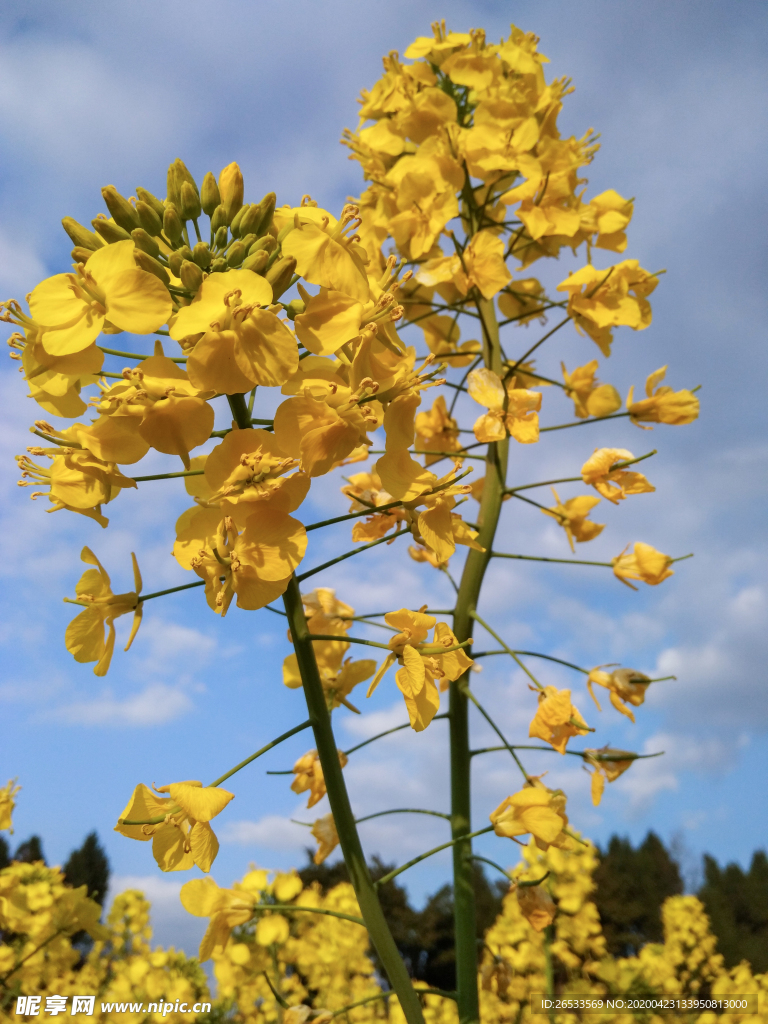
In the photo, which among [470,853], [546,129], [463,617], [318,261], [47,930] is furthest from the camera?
[47,930]

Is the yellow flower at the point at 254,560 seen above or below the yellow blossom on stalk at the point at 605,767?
above

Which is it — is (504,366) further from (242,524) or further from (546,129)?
(242,524)

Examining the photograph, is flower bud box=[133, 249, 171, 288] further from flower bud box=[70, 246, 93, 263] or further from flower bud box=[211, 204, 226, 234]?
flower bud box=[211, 204, 226, 234]

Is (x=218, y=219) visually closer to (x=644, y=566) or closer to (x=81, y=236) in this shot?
(x=81, y=236)

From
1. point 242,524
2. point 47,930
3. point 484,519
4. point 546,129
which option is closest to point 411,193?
point 546,129

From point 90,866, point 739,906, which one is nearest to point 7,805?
point 90,866

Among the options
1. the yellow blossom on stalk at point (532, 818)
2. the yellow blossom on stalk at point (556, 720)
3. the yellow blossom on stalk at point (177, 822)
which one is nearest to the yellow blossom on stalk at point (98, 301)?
the yellow blossom on stalk at point (177, 822)

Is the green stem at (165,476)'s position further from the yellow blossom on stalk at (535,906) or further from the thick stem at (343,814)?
the yellow blossom on stalk at (535,906)

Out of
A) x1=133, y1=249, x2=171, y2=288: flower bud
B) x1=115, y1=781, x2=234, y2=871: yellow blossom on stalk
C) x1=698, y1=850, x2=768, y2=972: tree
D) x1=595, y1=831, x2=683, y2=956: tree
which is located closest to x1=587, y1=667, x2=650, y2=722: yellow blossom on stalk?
x1=115, y1=781, x2=234, y2=871: yellow blossom on stalk
